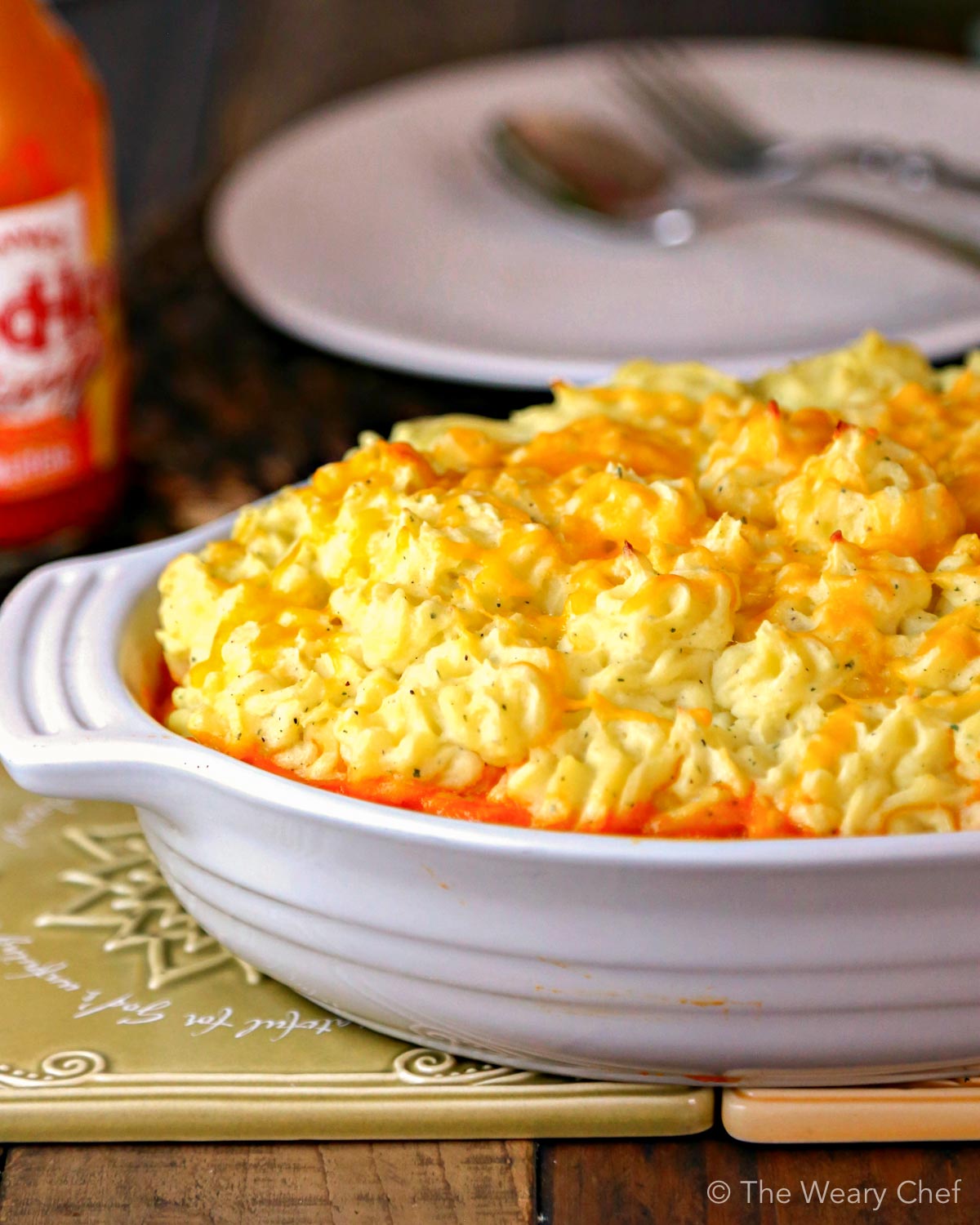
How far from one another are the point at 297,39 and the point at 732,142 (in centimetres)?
141

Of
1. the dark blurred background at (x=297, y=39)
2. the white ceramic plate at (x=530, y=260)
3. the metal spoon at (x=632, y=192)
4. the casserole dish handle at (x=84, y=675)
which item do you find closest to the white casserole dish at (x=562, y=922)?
the casserole dish handle at (x=84, y=675)

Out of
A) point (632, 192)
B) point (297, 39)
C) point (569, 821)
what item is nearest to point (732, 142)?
point (632, 192)

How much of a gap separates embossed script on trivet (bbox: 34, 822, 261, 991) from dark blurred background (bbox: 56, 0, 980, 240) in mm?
1863

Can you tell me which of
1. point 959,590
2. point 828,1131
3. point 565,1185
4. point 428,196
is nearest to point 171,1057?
point 565,1185

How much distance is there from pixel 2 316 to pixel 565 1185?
959 millimetres

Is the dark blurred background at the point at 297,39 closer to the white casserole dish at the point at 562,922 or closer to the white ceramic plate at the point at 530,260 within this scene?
the white ceramic plate at the point at 530,260

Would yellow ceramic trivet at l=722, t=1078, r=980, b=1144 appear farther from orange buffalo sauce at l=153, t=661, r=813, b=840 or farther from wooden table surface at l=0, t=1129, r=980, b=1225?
orange buffalo sauce at l=153, t=661, r=813, b=840

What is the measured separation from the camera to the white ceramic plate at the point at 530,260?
5.60ft

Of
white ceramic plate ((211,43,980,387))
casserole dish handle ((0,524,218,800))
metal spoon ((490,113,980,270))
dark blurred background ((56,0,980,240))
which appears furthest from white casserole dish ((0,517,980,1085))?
dark blurred background ((56,0,980,240))

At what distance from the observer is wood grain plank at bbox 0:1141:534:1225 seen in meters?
0.87

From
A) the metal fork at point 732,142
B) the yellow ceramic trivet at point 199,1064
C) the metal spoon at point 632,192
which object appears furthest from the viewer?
the metal fork at point 732,142

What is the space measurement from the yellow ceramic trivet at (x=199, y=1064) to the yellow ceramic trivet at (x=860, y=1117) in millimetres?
32

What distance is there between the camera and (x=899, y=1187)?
88cm

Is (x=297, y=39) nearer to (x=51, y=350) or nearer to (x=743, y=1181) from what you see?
(x=51, y=350)
